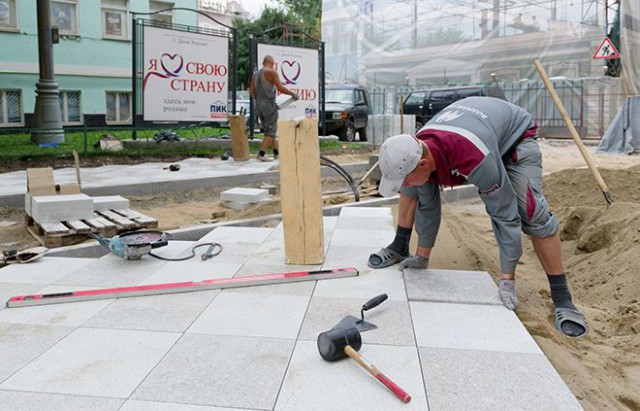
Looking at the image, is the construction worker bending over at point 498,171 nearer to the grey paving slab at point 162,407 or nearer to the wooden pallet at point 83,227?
the grey paving slab at point 162,407

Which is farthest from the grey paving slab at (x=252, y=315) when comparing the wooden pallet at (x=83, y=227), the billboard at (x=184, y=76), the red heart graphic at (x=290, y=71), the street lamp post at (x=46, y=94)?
the red heart graphic at (x=290, y=71)

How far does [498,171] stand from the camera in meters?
3.30

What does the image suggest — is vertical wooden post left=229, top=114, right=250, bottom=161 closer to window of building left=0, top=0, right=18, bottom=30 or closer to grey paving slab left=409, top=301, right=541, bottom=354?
grey paving slab left=409, top=301, right=541, bottom=354

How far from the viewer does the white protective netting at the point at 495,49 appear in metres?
21.6

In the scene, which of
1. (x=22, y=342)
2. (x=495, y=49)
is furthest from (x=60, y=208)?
(x=495, y=49)

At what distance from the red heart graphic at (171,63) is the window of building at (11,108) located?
29.3ft

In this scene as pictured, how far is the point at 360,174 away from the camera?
10859mm

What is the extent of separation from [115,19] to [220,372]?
20.7m

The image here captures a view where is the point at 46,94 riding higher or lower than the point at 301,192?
higher

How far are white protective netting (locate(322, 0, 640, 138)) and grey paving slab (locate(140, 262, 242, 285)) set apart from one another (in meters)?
18.7

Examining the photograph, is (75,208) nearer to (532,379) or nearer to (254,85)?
(532,379)

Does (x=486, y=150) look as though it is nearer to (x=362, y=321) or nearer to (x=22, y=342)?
(x=362, y=321)

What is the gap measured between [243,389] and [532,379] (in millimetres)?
1237

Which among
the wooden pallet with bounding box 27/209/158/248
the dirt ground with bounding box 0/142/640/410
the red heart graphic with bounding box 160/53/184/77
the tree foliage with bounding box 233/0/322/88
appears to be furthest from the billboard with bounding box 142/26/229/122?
the tree foliage with bounding box 233/0/322/88
